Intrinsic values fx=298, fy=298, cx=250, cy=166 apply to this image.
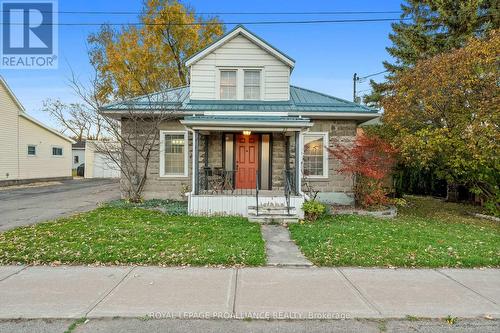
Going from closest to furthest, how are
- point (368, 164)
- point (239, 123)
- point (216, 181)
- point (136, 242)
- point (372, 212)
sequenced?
point (136, 242) → point (239, 123) → point (368, 164) → point (372, 212) → point (216, 181)

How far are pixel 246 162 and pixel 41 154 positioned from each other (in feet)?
64.1

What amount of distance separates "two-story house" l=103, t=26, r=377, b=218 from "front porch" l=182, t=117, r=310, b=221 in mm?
41

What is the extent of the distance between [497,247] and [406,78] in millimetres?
6476

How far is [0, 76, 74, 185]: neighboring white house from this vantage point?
19.7 metres

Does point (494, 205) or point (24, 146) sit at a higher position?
point (24, 146)

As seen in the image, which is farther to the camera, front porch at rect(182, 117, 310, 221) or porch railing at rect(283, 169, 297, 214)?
front porch at rect(182, 117, 310, 221)

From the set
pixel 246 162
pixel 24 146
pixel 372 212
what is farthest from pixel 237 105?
pixel 24 146

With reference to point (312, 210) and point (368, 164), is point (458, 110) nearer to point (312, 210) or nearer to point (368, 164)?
point (368, 164)

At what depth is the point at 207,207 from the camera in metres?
9.57

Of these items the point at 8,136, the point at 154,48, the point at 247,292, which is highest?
the point at 154,48

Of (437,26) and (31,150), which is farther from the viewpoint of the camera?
(31,150)

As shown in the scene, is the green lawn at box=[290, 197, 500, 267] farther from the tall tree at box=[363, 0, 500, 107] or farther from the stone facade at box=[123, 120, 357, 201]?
the tall tree at box=[363, 0, 500, 107]

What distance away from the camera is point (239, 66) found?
40.6 ft

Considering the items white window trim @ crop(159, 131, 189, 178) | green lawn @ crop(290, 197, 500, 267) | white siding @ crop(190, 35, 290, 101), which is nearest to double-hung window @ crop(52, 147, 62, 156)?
white window trim @ crop(159, 131, 189, 178)
